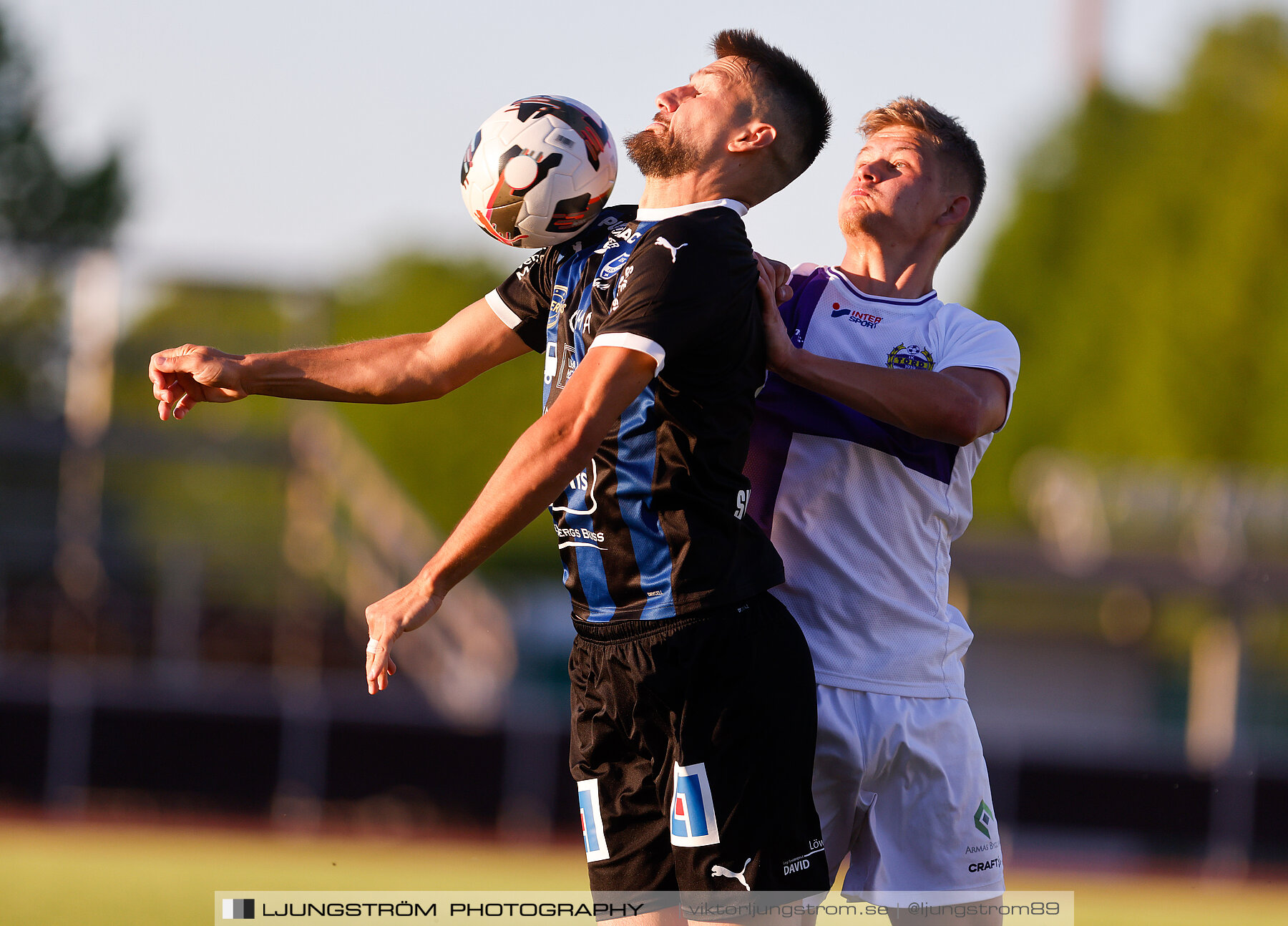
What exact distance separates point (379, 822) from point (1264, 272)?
78.2ft

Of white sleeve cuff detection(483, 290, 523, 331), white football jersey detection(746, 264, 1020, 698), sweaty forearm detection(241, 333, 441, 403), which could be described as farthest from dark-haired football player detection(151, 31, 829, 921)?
sweaty forearm detection(241, 333, 441, 403)

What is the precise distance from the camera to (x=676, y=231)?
3334mm

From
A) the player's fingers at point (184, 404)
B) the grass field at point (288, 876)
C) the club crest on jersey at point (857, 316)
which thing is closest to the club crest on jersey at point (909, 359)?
the club crest on jersey at point (857, 316)

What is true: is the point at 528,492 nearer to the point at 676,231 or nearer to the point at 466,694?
the point at 676,231

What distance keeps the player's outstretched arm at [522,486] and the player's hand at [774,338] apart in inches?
22.0

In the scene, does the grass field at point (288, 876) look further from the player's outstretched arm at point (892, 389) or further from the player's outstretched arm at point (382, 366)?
the player's outstretched arm at point (892, 389)

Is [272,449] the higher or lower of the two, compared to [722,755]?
higher

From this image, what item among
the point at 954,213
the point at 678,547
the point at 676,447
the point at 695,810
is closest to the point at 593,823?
the point at 695,810

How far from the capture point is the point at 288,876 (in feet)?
35.9

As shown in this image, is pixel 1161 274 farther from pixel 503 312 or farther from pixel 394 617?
pixel 394 617

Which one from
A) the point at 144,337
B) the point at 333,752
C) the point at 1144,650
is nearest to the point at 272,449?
the point at 144,337

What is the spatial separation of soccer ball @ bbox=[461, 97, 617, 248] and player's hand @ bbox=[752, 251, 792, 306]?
0.48 meters

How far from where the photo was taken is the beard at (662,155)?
3.61 m

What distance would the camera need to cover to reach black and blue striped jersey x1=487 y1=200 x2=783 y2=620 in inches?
130
